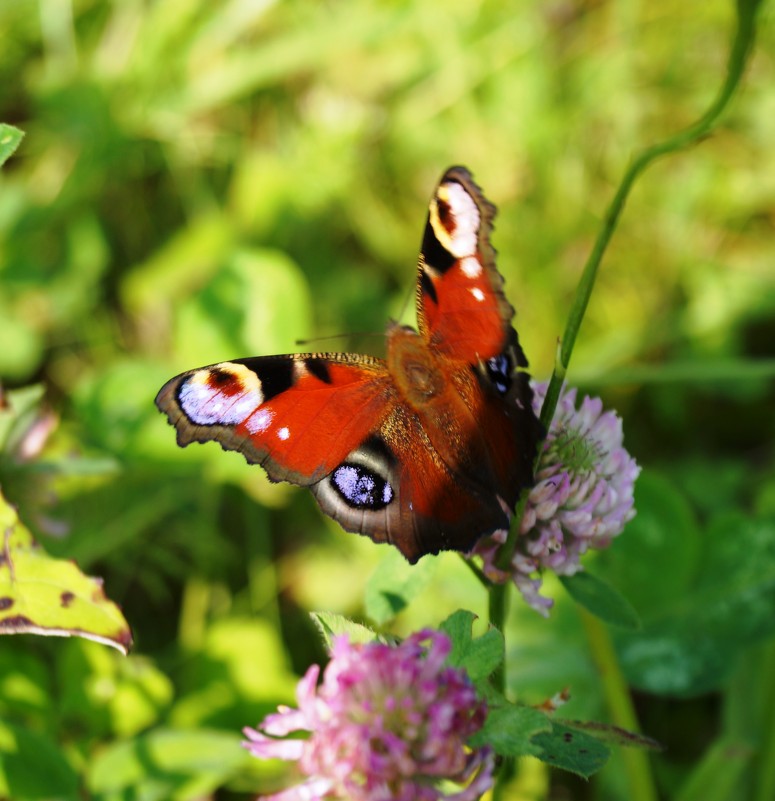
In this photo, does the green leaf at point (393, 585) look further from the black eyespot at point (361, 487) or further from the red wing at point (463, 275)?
the red wing at point (463, 275)

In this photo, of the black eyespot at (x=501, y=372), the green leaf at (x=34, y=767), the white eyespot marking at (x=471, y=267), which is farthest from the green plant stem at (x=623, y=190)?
the green leaf at (x=34, y=767)

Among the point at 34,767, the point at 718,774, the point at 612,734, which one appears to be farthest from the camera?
the point at 718,774

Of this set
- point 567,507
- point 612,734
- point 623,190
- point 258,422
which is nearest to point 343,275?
point 258,422

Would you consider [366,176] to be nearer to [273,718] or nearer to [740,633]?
[740,633]

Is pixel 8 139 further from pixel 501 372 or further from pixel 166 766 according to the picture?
pixel 166 766

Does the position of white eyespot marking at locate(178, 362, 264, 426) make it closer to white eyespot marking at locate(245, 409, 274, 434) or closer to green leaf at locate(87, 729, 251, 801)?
white eyespot marking at locate(245, 409, 274, 434)

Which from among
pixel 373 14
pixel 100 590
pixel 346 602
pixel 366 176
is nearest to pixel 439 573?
pixel 346 602
